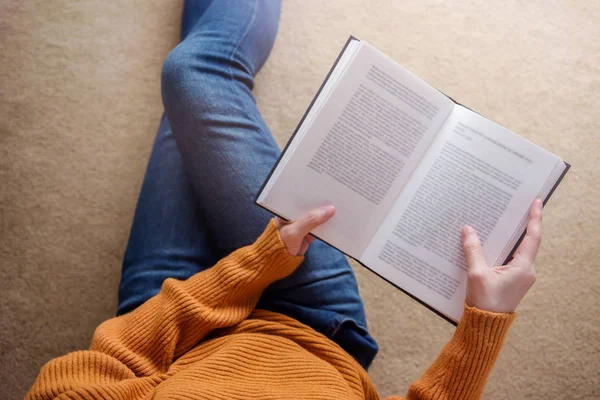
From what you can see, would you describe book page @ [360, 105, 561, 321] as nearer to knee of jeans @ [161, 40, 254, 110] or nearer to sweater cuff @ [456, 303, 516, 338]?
sweater cuff @ [456, 303, 516, 338]

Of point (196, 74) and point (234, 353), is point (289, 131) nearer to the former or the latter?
point (196, 74)

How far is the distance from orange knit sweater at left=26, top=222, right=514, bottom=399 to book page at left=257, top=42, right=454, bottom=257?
77mm

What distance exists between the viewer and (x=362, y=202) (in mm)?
610

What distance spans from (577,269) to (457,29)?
564mm

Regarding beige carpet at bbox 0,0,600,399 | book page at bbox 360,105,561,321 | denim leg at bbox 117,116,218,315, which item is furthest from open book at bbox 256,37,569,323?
beige carpet at bbox 0,0,600,399

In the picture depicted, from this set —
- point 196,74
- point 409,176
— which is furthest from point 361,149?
point 196,74

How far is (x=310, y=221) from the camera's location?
1.95 ft

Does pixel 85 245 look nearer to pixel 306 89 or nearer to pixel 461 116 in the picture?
pixel 306 89

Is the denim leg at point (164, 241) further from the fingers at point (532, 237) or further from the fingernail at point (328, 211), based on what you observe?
the fingers at point (532, 237)

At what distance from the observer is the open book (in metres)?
0.59

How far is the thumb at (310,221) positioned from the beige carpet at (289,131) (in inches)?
13.5

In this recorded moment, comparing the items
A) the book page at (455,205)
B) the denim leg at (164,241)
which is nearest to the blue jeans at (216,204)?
the denim leg at (164,241)

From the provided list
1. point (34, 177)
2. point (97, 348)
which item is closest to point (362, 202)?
point (97, 348)

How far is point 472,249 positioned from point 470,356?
133 mm
